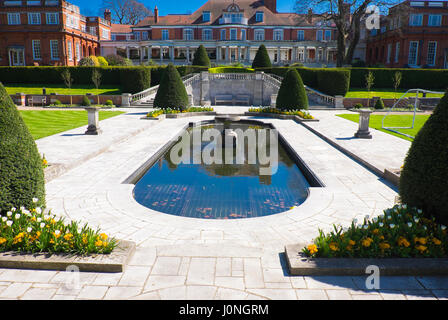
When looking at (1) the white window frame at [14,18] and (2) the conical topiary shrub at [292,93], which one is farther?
(1) the white window frame at [14,18]

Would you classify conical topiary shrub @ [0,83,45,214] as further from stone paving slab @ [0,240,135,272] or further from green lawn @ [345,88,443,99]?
green lawn @ [345,88,443,99]

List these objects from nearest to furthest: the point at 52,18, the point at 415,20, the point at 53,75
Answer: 1. the point at 53,75
2. the point at 415,20
3. the point at 52,18

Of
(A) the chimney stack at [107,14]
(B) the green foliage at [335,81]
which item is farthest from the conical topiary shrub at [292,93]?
(A) the chimney stack at [107,14]

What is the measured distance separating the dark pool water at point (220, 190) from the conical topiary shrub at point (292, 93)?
1306cm

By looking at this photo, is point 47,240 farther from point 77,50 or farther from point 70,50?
point 77,50

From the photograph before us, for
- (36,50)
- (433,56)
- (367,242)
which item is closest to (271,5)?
(433,56)

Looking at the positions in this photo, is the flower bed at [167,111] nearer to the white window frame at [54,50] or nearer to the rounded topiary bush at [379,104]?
the rounded topiary bush at [379,104]

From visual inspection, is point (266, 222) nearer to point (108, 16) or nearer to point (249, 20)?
point (249, 20)

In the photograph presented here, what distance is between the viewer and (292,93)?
24094mm

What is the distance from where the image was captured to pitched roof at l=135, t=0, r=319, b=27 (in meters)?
60.8

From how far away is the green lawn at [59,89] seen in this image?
3322 centimetres

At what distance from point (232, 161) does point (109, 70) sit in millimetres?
27908

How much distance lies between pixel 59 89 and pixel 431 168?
3559cm
